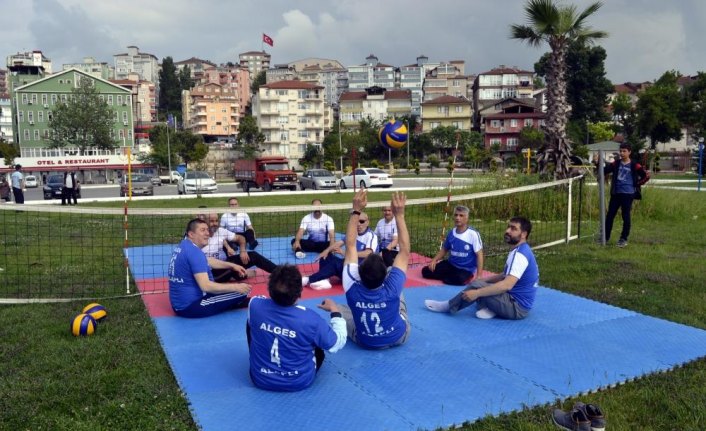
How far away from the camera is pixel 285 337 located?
189 inches

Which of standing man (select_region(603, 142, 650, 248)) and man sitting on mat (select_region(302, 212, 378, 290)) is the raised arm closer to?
man sitting on mat (select_region(302, 212, 378, 290))

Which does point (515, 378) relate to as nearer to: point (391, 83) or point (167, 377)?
point (167, 377)

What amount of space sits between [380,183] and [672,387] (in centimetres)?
3231

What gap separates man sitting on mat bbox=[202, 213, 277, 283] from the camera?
8.91 metres

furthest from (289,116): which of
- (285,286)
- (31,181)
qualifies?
(285,286)

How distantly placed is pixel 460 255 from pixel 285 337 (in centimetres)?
493

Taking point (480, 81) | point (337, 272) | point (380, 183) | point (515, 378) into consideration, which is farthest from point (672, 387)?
point (480, 81)

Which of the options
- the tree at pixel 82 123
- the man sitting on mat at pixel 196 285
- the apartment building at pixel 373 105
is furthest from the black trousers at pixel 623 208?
the apartment building at pixel 373 105

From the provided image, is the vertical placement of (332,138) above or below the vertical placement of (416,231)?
above

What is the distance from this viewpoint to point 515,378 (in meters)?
5.34

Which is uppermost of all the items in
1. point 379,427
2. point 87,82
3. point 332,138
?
point 87,82

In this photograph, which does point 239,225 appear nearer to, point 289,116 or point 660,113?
point 660,113

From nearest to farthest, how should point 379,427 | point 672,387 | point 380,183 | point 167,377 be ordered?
point 379,427, point 672,387, point 167,377, point 380,183

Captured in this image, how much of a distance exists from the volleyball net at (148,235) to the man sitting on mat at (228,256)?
42cm
